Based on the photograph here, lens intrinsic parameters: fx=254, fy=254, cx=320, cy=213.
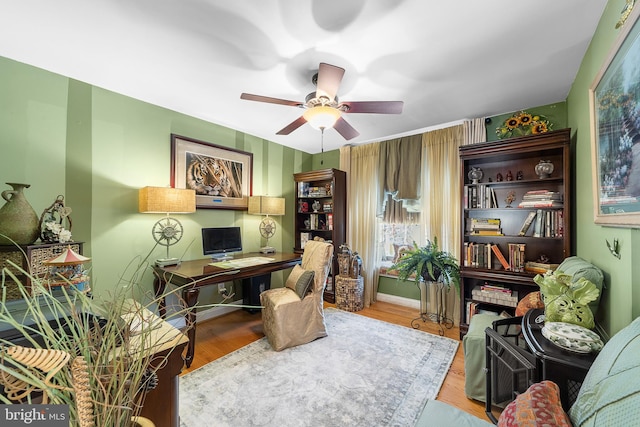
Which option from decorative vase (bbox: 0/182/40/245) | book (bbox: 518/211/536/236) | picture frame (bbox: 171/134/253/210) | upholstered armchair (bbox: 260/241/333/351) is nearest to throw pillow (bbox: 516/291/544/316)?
book (bbox: 518/211/536/236)

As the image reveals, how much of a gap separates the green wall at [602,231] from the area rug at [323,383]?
49.1 inches

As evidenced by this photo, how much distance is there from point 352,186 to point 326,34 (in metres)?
2.54

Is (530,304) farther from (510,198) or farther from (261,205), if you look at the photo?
(261,205)

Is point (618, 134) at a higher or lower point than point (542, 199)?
higher

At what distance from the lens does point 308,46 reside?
184 cm

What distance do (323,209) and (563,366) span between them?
3322 millimetres

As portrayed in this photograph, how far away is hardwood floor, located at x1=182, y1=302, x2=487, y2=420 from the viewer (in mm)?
1871

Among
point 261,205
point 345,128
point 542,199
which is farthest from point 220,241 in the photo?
point 542,199

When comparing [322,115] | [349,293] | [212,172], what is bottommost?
[349,293]

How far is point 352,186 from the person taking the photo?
4094 millimetres

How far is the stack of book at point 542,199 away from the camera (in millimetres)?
2439

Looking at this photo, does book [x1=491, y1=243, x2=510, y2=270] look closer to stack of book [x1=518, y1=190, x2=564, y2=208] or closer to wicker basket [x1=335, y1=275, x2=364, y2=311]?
stack of book [x1=518, y1=190, x2=564, y2=208]

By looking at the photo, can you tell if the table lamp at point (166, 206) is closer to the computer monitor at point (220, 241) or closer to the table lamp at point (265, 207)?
the computer monitor at point (220, 241)

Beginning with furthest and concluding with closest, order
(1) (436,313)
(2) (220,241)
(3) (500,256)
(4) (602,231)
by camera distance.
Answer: (1) (436,313)
(2) (220,241)
(3) (500,256)
(4) (602,231)
